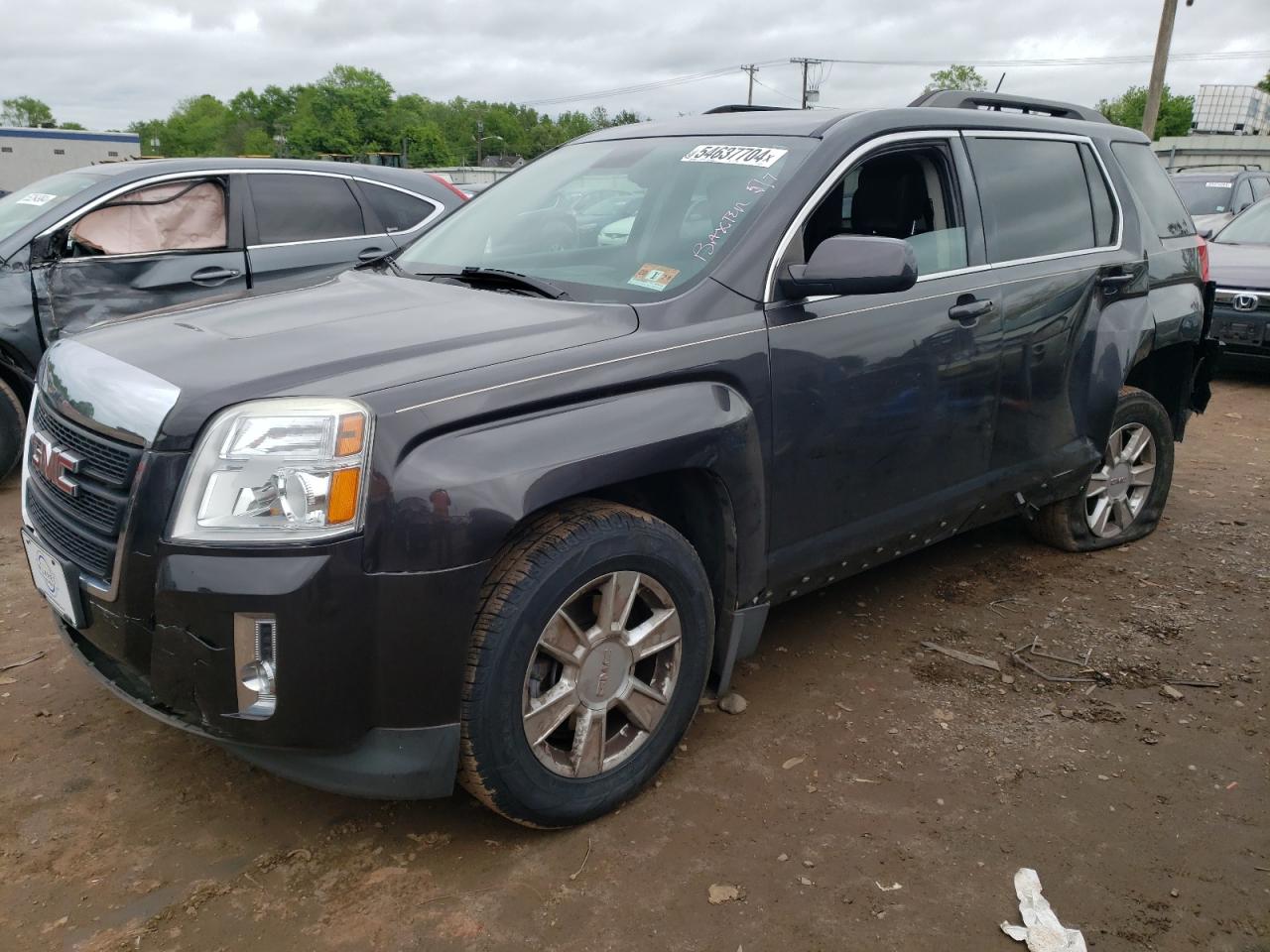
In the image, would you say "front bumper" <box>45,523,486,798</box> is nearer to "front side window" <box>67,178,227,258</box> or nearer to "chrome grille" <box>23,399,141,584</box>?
"chrome grille" <box>23,399,141,584</box>

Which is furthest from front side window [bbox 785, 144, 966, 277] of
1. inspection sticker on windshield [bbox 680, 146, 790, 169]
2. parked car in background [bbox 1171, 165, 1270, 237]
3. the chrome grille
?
parked car in background [bbox 1171, 165, 1270, 237]

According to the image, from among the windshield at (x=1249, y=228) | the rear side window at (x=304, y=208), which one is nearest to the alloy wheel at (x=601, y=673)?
the rear side window at (x=304, y=208)

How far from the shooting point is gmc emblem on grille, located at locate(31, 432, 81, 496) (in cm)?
248

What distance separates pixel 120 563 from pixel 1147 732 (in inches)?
120

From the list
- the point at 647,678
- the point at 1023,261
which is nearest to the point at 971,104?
the point at 1023,261

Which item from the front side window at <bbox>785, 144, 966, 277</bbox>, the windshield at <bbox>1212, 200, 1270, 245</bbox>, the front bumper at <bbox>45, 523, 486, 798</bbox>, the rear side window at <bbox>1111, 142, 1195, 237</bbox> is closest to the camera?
the front bumper at <bbox>45, 523, 486, 798</bbox>

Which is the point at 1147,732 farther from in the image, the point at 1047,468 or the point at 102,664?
the point at 102,664

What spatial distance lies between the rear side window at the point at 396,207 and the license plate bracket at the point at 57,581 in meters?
4.00

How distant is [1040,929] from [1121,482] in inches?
114

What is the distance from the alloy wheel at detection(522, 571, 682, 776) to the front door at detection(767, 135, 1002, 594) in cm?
50

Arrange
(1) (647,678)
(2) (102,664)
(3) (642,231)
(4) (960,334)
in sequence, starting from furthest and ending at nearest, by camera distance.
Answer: (4) (960,334)
(3) (642,231)
(1) (647,678)
(2) (102,664)

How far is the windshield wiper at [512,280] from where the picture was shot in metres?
2.98

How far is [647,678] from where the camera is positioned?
285cm

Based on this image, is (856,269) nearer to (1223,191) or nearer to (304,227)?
(304,227)
